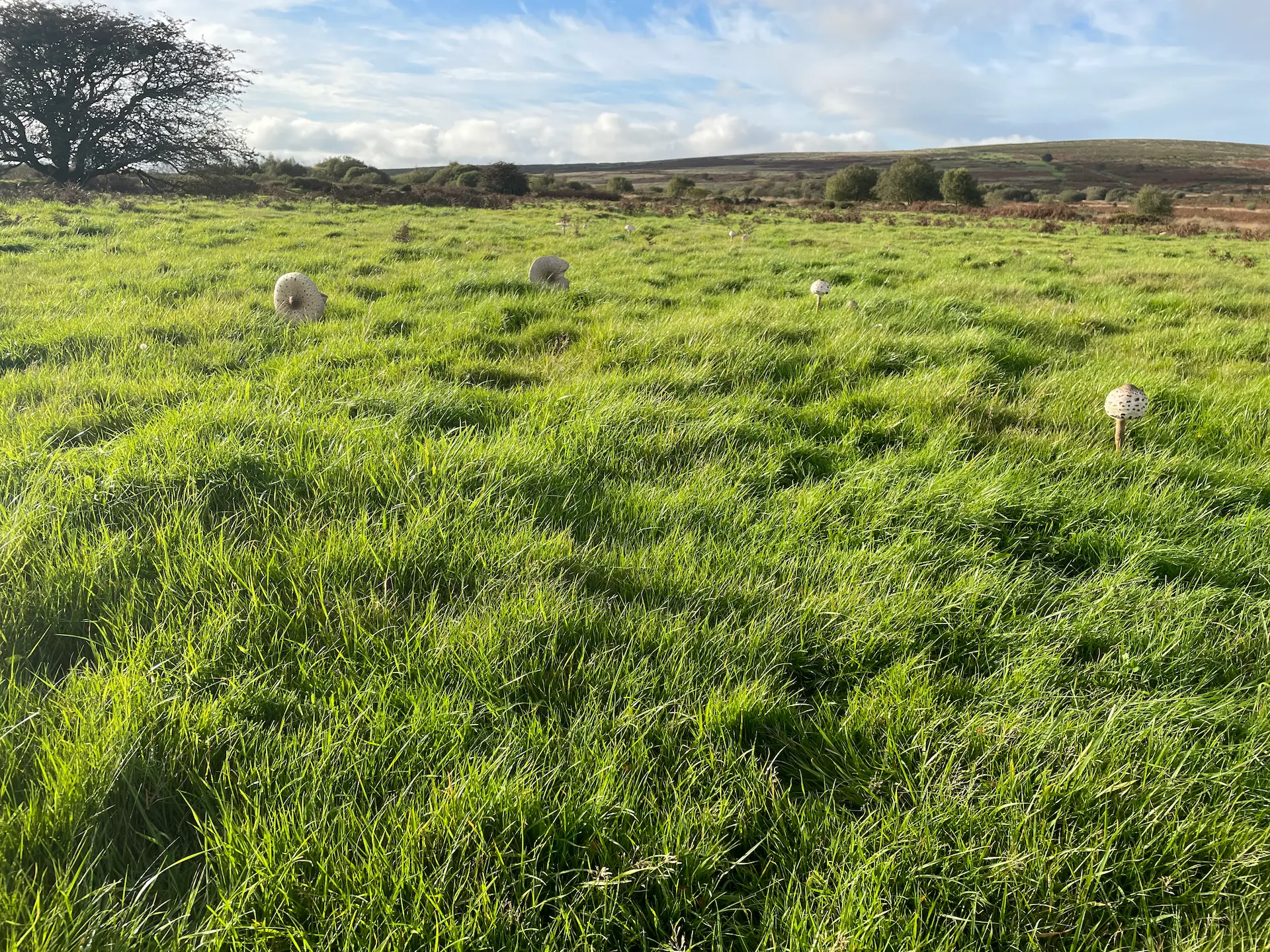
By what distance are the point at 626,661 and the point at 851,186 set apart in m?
50.9

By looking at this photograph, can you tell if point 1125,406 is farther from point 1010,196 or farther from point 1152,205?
point 1010,196

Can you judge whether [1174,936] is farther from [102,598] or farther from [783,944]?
[102,598]

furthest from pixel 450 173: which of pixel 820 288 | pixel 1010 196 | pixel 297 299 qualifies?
pixel 820 288

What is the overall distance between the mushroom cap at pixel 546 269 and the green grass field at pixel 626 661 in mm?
3584

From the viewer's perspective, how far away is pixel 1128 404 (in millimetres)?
3779

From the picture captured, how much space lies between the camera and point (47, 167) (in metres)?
25.9

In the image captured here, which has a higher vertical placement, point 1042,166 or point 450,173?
point 1042,166

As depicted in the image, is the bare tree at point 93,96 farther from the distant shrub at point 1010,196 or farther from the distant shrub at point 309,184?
the distant shrub at point 1010,196

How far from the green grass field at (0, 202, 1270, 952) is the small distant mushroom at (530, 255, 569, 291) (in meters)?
3.56

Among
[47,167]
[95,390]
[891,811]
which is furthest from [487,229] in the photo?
[47,167]

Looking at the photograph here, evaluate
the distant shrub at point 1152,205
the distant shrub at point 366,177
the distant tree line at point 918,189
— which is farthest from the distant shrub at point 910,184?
the distant shrub at point 366,177

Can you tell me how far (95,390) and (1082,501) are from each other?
19.6 ft

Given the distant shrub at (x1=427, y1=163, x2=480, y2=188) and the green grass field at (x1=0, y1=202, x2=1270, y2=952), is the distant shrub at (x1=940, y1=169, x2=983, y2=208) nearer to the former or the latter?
the distant shrub at (x1=427, y1=163, x2=480, y2=188)

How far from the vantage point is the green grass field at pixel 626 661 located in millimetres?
1411
